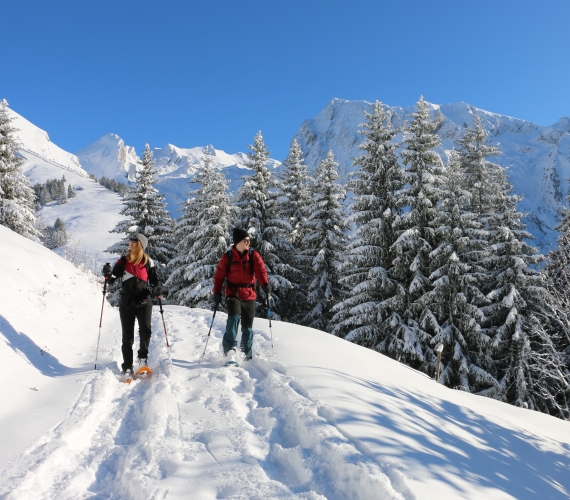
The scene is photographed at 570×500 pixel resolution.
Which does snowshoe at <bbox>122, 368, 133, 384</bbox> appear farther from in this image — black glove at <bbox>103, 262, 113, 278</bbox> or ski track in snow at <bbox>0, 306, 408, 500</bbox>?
black glove at <bbox>103, 262, 113, 278</bbox>

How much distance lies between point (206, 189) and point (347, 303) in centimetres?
1041

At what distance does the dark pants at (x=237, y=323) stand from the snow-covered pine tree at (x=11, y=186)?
20660mm

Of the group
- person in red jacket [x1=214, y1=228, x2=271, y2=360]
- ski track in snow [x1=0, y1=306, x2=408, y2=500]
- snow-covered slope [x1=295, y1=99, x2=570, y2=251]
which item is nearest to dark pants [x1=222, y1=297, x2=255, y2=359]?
person in red jacket [x1=214, y1=228, x2=271, y2=360]

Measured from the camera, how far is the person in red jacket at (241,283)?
18.2 ft

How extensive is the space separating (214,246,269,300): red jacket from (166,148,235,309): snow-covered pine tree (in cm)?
1253

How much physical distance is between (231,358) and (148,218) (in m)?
18.7

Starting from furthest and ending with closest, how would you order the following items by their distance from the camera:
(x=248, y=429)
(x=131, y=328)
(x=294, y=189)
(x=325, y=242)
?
(x=294, y=189) → (x=325, y=242) → (x=131, y=328) → (x=248, y=429)

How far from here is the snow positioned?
8.82ft

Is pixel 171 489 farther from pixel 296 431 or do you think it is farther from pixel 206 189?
pixel 206 189

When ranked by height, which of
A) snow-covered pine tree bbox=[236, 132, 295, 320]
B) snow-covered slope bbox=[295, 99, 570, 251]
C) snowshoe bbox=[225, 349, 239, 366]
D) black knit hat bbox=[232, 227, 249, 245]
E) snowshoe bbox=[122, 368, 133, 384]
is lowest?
snowshoe bbox=[122, 368, 133, 384]

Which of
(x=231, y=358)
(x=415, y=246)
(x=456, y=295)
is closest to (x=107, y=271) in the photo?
(x=231, y=358)

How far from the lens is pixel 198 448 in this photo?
312 centimetres

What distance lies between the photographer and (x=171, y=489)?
8.34ft

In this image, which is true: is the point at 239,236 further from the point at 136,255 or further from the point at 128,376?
the point at 128,376
